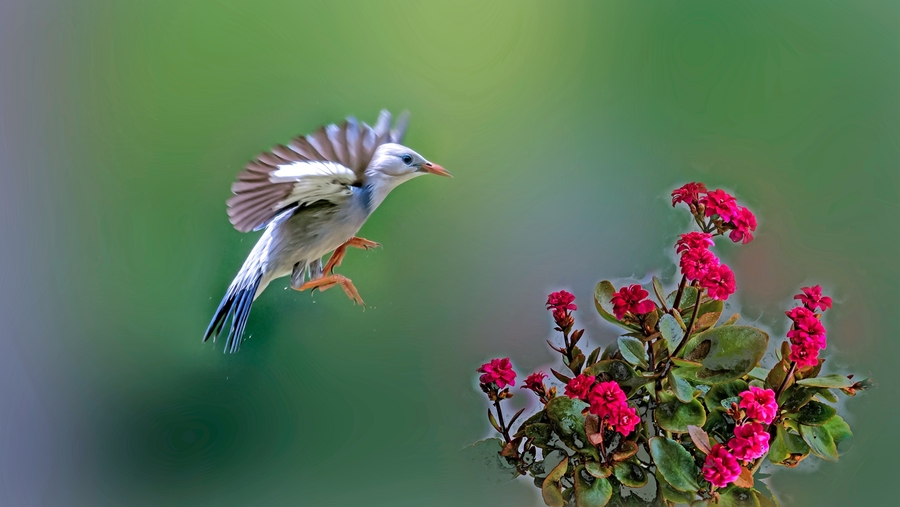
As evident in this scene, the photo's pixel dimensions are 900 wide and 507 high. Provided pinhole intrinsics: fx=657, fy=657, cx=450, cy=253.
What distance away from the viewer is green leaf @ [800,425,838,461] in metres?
1.32

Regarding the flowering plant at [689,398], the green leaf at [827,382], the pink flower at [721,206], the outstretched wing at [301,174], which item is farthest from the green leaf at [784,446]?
the outstretched wing at [301,174]

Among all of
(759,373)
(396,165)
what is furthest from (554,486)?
(396,165)

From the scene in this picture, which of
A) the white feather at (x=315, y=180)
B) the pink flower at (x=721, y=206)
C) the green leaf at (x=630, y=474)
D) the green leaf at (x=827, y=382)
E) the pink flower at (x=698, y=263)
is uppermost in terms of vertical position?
the white feather at (x=315, y=180)

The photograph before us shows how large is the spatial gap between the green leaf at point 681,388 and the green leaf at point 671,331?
5 centimetres

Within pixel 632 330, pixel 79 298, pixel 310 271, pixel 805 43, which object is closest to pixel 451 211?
pixel 310 271

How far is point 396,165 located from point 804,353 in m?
0.89

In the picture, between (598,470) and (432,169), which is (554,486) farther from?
(432,169)

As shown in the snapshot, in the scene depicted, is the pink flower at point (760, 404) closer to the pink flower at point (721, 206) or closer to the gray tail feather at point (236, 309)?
the pink flower at point (721, 206)

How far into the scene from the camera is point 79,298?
4.57 feet

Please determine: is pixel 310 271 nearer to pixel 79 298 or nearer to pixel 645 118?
pixel 79 298

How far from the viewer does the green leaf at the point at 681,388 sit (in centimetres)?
126

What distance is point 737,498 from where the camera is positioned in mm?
1325

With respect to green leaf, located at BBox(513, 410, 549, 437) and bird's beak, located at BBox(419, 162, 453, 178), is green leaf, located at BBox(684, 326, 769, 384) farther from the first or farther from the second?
bird's beak, located at BBox(419, 162, 453, 178)

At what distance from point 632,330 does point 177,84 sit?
1.10 meters
